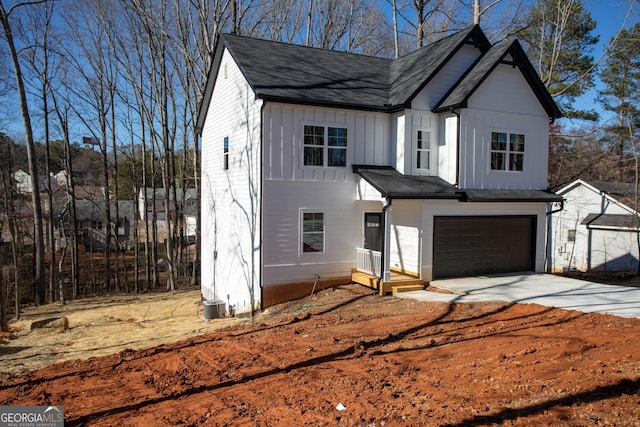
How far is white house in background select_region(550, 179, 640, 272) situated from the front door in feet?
50.9

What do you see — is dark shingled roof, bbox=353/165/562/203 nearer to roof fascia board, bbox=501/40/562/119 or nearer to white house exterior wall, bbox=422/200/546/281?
white house exterior wall, bbox=422/200/546/281

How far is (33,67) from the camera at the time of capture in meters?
24.2

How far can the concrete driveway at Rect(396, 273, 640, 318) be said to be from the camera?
35.0ft

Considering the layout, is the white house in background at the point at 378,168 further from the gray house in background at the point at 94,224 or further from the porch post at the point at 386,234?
the gray house in background at the point at 94,224

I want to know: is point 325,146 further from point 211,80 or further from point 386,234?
point 211,80

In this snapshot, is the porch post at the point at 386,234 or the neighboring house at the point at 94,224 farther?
the neighboring house at the point at 94,224

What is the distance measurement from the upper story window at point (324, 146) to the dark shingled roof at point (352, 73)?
2.77 ft

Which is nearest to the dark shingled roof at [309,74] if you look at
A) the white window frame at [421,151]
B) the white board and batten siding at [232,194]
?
the white board and batten siding at [232,194]

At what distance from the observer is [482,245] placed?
15258 mm

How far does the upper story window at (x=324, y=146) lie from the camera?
14016 mm

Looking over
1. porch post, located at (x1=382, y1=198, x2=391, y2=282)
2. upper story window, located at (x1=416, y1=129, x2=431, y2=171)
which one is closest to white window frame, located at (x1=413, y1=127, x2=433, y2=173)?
upper story window, located at (x1=416, y1=129, x2=431, y2=171)

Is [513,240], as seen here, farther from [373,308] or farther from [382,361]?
[382,361]

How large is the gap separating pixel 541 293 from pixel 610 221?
1596 centimetres

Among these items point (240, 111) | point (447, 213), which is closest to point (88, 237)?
point (240, 111)
